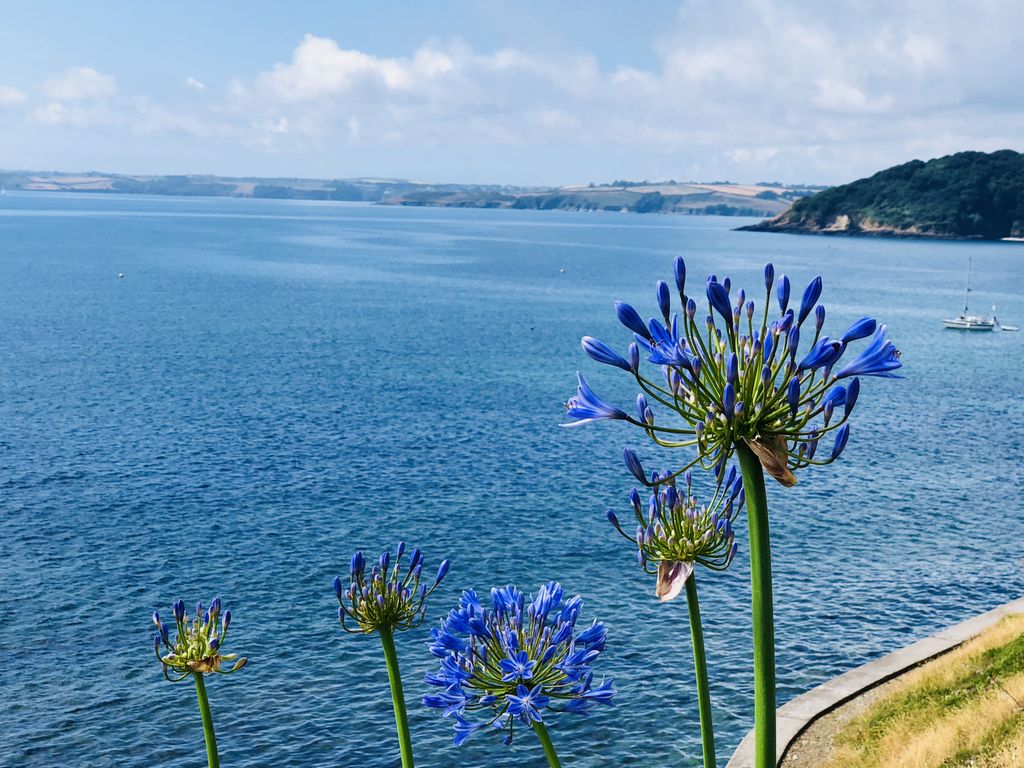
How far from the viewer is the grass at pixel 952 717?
2459cm

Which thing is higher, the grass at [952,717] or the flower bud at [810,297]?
the flower bud at [810,297]

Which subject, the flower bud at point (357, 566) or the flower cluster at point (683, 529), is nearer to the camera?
the flower cluster at point (683, 529)

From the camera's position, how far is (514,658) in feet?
34.7

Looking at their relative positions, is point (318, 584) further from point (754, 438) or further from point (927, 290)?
point (927, 290)

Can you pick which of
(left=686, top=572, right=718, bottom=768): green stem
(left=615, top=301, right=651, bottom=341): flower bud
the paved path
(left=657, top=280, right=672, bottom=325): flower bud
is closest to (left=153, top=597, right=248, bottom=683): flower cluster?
(left=686, top=572, right=718, bottom=768): green stem

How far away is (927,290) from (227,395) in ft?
459

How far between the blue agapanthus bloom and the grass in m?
16.5

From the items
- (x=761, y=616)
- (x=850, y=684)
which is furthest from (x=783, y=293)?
(x=850, y=684)

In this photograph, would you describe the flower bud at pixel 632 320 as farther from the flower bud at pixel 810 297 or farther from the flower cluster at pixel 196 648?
the flower cluster at pixel 196 648

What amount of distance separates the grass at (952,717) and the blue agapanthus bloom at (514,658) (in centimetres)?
1653

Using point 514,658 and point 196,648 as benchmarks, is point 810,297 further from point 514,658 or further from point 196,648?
point 196,648

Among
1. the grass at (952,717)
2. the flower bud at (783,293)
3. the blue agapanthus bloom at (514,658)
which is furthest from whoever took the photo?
the grass at (952,717)

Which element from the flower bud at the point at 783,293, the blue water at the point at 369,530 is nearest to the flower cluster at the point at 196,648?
the flower bud at the point at 783,293

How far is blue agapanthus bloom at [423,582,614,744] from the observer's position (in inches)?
412
